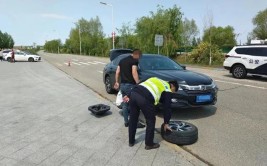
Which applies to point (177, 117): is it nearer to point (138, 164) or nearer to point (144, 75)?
point (144, 75)

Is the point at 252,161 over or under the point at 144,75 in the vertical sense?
under

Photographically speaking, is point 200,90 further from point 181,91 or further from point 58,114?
point 58,114

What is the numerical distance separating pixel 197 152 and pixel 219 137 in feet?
3.05

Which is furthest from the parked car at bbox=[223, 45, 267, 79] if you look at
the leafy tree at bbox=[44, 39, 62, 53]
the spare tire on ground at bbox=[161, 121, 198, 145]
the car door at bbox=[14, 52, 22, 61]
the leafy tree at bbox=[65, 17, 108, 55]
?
the leafy tree at bbox=[44, 39, 62, 53]

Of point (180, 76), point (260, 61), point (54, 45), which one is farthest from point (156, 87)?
point (54, 45)

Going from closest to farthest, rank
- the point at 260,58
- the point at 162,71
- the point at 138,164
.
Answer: the point at 138,164 → the point at 162,71 → the point at 260,58

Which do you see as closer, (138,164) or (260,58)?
(138,164)

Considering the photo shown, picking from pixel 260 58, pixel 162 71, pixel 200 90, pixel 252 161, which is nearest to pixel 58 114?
pixel 162 71

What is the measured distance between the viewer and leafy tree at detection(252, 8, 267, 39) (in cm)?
6731

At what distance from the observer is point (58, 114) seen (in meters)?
7.29

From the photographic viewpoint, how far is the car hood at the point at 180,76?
694cm

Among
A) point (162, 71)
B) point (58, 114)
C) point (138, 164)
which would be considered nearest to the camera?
point (138, 164)

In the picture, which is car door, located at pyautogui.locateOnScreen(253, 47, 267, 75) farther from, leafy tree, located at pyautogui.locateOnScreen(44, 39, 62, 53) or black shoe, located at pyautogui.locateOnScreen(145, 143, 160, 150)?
leafy tree, located at pyautogui.locateOnScreen(44, 39, 62, 53)

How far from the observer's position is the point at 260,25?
225ft
